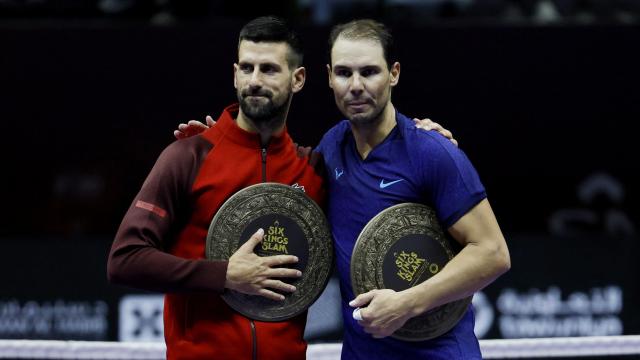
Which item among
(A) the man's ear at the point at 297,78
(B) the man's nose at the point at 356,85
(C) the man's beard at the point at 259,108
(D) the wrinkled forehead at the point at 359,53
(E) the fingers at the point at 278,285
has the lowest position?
(E) the fingers at the point at 278,285

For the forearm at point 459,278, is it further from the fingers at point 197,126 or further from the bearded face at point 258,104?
the fingers at point 197,126

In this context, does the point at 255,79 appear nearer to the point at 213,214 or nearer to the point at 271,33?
the point at 271,33

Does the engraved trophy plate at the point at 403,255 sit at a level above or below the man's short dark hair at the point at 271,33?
below

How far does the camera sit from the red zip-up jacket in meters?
3.57

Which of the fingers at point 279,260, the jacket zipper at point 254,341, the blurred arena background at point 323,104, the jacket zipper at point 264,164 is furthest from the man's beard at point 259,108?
the blurred arena background at point 323,104

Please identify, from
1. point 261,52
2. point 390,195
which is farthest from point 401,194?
point 261,52

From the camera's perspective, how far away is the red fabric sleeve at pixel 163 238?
355cm

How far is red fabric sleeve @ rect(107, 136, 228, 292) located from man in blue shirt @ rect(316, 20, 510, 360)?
1.70 ft

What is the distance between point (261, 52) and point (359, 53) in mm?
356

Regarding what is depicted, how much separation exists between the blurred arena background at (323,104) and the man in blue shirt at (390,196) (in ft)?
14.5

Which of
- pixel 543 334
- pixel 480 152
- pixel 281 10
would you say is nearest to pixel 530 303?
pixel 543 334

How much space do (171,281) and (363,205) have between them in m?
0.73

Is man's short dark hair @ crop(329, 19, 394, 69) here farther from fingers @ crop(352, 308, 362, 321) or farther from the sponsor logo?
the sponsor logo

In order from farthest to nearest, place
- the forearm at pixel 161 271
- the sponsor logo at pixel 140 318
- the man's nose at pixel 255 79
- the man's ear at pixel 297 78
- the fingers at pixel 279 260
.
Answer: the sponsor logo at pixel 140 318 < the man's ear at pixel 297 78 < the man's nose at pixel 255 79 < the fingers at pixel 279 260 < the forearm at pixel 161 271
